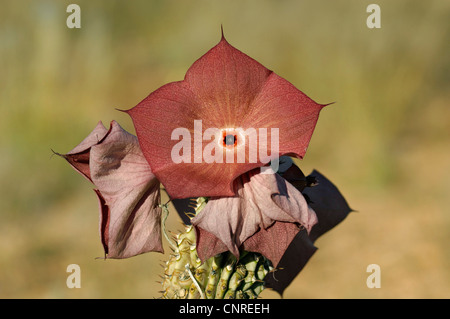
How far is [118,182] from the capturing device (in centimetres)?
28

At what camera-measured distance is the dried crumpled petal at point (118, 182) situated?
275 millimetres

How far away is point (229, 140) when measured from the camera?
27cm

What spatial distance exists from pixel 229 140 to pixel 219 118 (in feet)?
0.05

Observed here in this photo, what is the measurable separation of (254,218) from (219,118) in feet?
0.19

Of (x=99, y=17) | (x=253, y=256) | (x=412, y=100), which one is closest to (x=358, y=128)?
(x=412, y=100)

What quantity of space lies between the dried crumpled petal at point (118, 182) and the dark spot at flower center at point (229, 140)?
0.05 metres

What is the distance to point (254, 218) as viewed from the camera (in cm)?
26

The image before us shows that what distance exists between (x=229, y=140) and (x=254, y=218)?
0.15 ft

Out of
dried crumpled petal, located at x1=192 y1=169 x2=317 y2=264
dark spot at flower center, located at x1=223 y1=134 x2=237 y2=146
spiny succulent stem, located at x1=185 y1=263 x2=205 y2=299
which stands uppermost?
dark spot at flower center, located at x1=223 y1=134 x2=237 y2=146

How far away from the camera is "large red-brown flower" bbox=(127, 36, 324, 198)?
26cm

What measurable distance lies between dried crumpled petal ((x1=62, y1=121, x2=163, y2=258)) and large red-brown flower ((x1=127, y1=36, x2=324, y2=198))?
0.08 feet

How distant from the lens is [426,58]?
1064mm

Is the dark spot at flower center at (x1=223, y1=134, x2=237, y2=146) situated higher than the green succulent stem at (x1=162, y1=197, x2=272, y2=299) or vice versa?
the dark spot at flower center at (x1=223, y1=134, x2=237, y2=146)

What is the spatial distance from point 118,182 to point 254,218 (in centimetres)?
8
